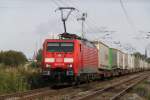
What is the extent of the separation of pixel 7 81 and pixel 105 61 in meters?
16.7

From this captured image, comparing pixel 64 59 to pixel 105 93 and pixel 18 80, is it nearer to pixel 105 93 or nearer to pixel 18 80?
pixel 18 80

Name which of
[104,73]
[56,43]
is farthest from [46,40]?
[104,73]

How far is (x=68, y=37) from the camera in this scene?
25.9 m

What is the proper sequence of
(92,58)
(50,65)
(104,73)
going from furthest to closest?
1. (104,73)
2. (92,58)
3. (50,65)

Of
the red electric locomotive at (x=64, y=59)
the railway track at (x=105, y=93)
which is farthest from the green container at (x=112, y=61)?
the red electric locomotive at (x=64, y=59)

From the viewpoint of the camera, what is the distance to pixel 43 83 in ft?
92.7

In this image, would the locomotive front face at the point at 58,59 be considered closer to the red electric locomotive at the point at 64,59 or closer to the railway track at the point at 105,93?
the red electric locomotive at the point at 64,59

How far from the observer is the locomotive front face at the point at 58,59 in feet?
79.9

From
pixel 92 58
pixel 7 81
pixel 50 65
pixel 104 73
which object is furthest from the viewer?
pixel 104 73

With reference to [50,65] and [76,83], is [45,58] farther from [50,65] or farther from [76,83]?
[76,83]

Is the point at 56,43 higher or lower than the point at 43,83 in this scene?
higher

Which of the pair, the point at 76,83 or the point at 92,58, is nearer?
the point at 76,83

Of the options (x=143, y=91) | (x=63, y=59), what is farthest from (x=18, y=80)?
(x=143, y=91)

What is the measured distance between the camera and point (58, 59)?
24797 mm
